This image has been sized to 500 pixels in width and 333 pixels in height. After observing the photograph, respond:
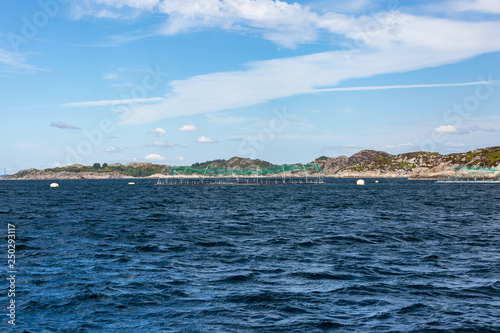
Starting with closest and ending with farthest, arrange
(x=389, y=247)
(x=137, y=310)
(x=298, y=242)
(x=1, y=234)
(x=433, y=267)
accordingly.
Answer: (x=137, y=310) → (x=433, y=267) → (x=389, y=247) → (x=298, y=242) → (x=1, y=234)

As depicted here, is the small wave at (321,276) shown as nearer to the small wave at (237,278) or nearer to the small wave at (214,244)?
the small wave at (237,278)

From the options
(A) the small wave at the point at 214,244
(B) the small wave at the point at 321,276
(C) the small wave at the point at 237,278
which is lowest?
(A) the small wave at the point at 214,244

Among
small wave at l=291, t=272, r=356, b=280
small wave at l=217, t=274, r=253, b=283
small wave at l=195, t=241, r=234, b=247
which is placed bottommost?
small wave at l=195, t=241, r=234, b=247

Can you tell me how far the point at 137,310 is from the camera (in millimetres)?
18078

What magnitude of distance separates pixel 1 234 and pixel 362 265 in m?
37.5

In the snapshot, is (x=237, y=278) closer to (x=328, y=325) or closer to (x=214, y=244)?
(x=328, y=325)

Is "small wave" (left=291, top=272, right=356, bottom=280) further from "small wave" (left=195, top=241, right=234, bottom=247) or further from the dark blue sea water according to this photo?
"small wave" (left=195, top=241, right=234, bottom=247)

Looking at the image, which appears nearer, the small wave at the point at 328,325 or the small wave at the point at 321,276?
the small wave at the point at 328,325

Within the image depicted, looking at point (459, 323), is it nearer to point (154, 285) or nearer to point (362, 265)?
point (362, 265)

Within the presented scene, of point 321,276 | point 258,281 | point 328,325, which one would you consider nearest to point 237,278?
point 258,281

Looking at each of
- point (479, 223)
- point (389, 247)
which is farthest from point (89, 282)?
point (479, 223)

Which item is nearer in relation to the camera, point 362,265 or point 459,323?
point 459,323

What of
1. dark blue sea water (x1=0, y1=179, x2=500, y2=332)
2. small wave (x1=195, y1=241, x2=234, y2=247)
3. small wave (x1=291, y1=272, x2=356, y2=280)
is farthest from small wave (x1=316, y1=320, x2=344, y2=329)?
small wave (x1=195, y1=241, x2=234, y2=247)

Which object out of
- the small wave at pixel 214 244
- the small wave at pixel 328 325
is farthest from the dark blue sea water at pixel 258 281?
the small wave at pixel 214 244
